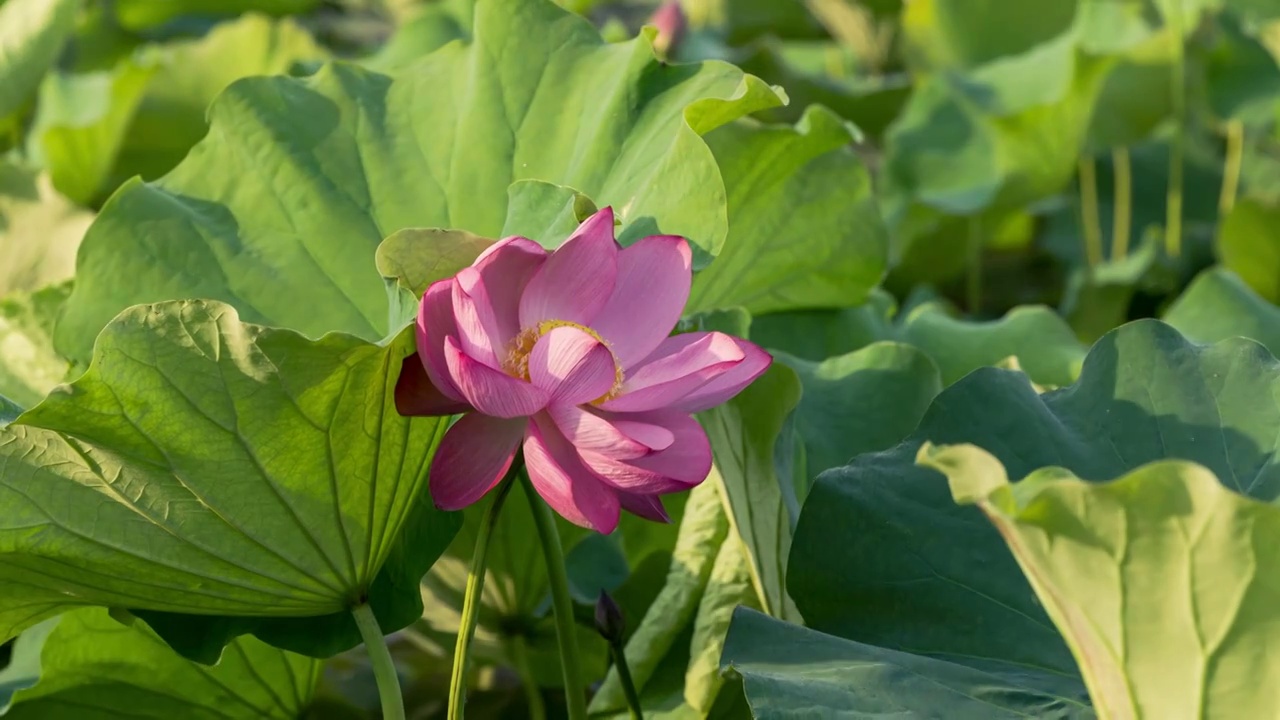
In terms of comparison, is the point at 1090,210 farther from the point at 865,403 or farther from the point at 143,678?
the point at 143,678

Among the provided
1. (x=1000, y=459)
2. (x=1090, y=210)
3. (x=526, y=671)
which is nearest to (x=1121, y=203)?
(x=1090, y=210)

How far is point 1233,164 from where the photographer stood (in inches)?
89.5

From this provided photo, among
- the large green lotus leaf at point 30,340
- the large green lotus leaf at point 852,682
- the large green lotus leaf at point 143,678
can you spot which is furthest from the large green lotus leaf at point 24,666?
the large green lotus leaf at point 852,682

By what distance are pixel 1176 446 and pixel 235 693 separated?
0.63 meters

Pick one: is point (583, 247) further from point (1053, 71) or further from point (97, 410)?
point (1053, 71)

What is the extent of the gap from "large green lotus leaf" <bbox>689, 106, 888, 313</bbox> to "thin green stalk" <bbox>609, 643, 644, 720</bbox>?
327mm

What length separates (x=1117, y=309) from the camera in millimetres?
2031

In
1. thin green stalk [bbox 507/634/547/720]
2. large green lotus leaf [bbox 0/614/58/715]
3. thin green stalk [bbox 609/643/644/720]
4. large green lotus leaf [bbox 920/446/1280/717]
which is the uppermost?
large green lotus leaf [bbox 920/446/1280/717]

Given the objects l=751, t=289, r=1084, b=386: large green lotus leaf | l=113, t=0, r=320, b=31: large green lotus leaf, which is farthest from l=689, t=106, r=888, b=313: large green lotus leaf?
l=113, t=0, r=320, b=31: large green lotus leaf

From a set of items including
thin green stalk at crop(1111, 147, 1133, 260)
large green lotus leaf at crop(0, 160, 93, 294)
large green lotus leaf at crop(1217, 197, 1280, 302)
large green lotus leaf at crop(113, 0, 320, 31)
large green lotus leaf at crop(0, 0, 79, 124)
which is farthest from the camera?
large green lotus leaf at crop(113, 0, 320, 31)

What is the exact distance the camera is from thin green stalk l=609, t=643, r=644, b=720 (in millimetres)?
885

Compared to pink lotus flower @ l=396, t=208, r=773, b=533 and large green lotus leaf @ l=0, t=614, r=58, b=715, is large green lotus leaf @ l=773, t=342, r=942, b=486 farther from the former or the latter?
large green lotus leaf @ l=0, t=614, r=58, b=715

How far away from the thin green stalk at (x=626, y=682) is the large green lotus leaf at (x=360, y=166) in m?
0.29

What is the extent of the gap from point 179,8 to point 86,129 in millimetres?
1109
